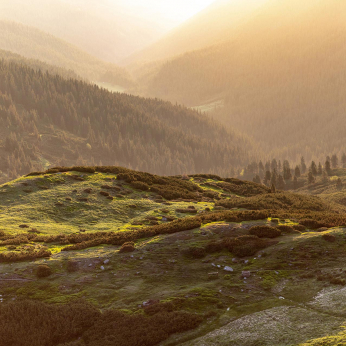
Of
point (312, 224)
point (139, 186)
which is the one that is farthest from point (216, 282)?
point (139, 186)

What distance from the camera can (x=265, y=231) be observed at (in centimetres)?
2239

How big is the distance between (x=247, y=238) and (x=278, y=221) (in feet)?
17.3

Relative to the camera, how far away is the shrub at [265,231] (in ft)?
72.7

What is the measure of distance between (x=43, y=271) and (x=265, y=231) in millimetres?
14915

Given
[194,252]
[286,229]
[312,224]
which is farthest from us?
[312,224]

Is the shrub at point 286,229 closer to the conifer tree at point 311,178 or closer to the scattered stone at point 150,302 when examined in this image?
the scattered stone at point 150,302

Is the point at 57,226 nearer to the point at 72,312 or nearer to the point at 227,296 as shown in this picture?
the point at 72,312

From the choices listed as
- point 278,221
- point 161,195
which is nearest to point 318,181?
point 161,195

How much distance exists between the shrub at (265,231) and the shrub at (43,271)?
13.8 meters

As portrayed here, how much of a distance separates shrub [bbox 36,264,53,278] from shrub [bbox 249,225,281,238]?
542 inches

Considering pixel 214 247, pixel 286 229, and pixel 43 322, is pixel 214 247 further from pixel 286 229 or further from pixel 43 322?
pixel 43 322

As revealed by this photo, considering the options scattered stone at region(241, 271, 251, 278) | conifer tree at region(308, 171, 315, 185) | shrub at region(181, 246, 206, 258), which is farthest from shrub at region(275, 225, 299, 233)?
conifer tree at region(308, 171, 315, 185)

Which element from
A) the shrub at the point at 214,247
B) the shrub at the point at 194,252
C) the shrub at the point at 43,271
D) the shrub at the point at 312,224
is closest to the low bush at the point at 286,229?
the shrub at the point at 312,224

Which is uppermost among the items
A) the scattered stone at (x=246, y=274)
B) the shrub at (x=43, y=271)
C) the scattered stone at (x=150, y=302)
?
the shrub at (x=43, y=271)
